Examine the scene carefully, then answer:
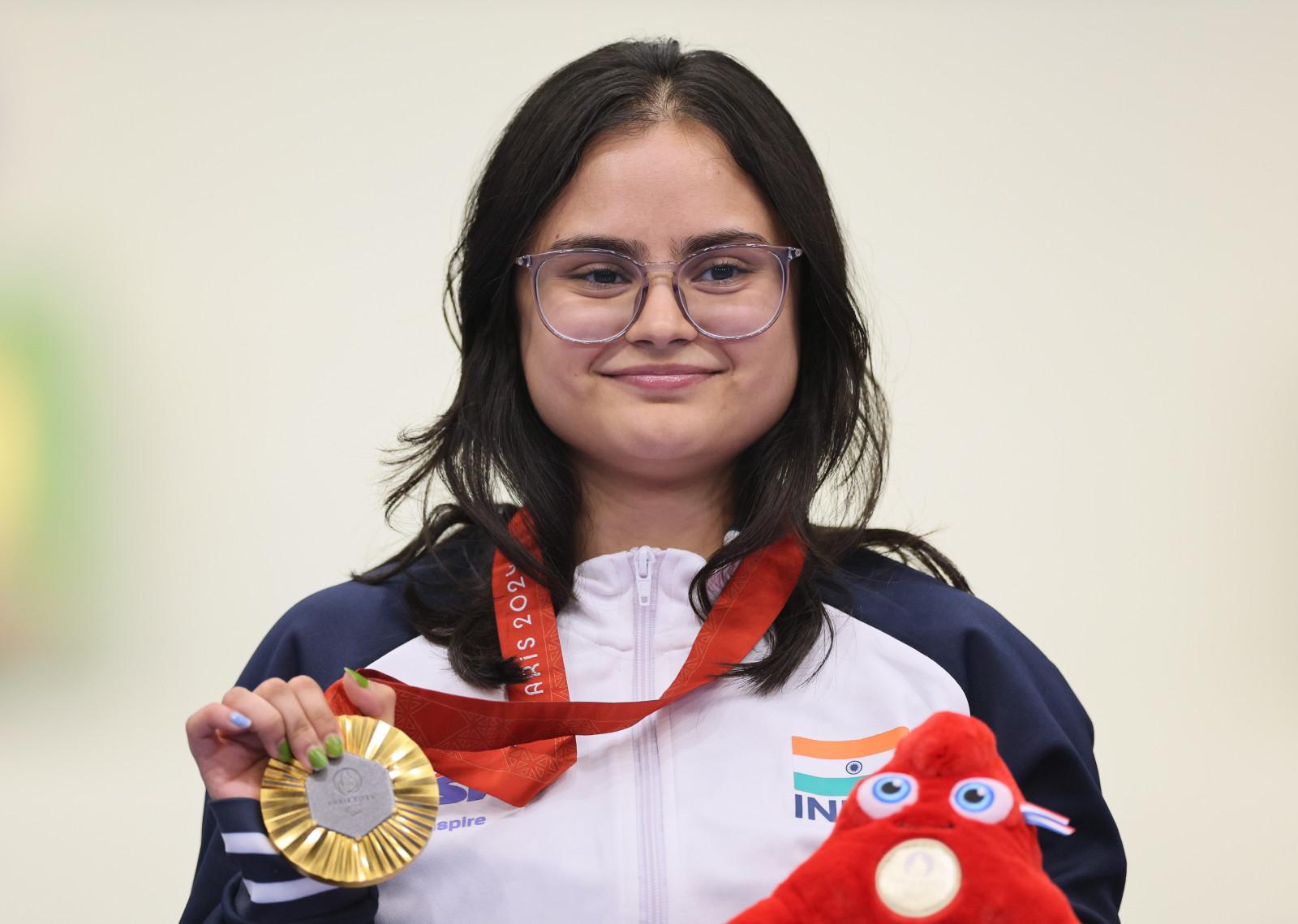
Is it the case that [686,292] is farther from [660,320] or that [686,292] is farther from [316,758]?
[316,758]

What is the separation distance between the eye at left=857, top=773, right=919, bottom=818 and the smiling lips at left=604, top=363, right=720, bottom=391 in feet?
1.69

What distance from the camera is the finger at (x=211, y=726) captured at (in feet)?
3.99

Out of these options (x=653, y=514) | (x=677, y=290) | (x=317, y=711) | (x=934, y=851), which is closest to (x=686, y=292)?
(x=677, y=290)

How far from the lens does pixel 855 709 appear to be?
4.75 ft

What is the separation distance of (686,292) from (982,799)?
1.99 feet

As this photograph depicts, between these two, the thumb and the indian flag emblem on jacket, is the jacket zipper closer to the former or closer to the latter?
the indian flag emblem on jacket

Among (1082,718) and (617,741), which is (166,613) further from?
(1082,718)

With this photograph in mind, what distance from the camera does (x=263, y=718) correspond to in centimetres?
121

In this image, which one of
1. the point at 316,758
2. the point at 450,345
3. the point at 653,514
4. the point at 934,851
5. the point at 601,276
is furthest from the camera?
the point at 450,345

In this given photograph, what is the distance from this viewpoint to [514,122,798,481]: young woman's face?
149cm

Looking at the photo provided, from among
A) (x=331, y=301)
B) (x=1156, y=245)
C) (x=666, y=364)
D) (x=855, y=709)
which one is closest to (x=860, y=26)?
(x=1156, y=245)

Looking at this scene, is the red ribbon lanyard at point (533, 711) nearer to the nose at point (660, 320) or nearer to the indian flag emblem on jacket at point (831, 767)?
the indian flag emblem on jacket at point (831, 767)

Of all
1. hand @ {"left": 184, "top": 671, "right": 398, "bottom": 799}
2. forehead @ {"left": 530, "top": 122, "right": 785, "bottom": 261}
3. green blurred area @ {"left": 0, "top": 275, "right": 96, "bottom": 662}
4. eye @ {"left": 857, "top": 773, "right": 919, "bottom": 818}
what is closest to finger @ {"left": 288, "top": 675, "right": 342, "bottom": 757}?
hand @ {"left": 184, "top": 671, "right": 398, "bottom": 799}

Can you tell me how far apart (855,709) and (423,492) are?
1.84 ft
